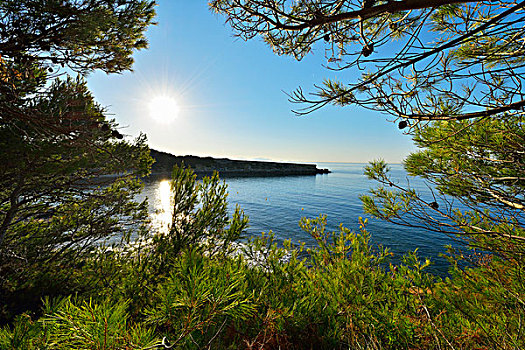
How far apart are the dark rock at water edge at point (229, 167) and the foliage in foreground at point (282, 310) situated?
6310 centimetres

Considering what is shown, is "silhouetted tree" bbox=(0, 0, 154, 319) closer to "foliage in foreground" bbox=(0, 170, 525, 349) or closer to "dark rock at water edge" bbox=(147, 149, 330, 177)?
"foliage in foreground" bbox=(0, 170, 525, 349)

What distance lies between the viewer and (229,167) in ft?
267

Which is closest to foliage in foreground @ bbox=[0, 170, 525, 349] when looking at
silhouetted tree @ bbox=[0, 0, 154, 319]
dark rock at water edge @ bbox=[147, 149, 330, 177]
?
silhouetted tree @ bbox=[0, 0, 154, 319]

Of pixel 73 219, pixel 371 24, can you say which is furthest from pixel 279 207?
pixel 371 24

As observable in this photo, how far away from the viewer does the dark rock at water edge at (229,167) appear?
213 ft

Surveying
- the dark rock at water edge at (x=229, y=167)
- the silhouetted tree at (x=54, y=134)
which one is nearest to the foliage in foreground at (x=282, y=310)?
the silhouetted tree at (x=54, y=134)

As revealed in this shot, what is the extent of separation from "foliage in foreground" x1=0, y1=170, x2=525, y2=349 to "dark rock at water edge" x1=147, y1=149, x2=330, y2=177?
63095mm

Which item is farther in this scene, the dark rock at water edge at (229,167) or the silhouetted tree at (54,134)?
the dark rock at water edge at (229,167)

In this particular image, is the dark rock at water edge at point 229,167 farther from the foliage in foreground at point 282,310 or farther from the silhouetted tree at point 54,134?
the foliage in foreground at point 282,310

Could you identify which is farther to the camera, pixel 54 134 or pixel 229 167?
Answer: pixel 229 167

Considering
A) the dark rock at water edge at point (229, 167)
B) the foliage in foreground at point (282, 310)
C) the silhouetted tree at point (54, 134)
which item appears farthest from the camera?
the dark rock at water edge at point (229, 167)

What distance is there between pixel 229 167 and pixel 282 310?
80.5 m

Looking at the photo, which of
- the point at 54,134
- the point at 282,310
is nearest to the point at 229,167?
the point at 54,134

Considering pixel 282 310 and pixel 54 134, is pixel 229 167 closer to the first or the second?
pixel 54 134
